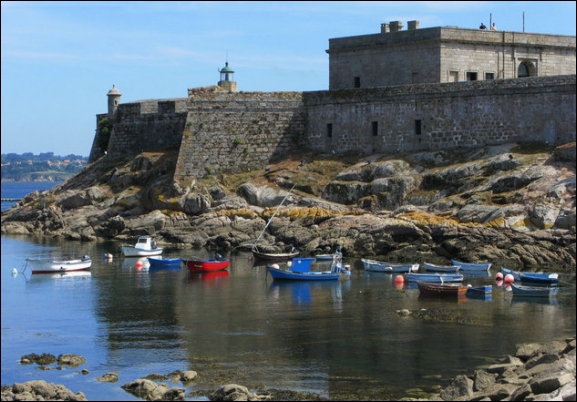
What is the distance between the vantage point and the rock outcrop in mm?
42219

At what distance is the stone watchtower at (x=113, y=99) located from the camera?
62.9m

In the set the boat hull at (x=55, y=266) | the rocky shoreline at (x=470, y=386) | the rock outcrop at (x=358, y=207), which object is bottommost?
the rocky shoreline at (x=470, y=386)

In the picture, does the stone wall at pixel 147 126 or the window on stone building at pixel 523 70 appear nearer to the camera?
the window on stone building at pixel 523 70

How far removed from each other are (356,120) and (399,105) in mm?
2531

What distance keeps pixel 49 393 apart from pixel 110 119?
41.2 meters

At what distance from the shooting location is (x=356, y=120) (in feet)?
175

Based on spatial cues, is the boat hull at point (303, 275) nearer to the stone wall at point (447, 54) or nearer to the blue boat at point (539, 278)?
the blue boat at point (539, 278)

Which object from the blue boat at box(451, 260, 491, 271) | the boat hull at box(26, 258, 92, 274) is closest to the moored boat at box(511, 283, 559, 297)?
the blue boat at box(451, 260, 491, 271)

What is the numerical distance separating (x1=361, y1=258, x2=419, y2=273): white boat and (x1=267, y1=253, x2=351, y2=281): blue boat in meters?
1.08

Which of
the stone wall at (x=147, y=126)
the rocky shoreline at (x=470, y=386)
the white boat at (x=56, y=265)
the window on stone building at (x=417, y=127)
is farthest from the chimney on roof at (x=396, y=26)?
the rocky shoreline at (x=470, y=386)

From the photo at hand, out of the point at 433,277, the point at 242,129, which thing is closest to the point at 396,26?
the point at 242,129

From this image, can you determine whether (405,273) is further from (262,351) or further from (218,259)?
(262,351)

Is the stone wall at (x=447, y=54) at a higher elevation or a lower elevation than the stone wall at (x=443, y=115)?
higher

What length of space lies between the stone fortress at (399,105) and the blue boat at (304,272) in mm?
11854
